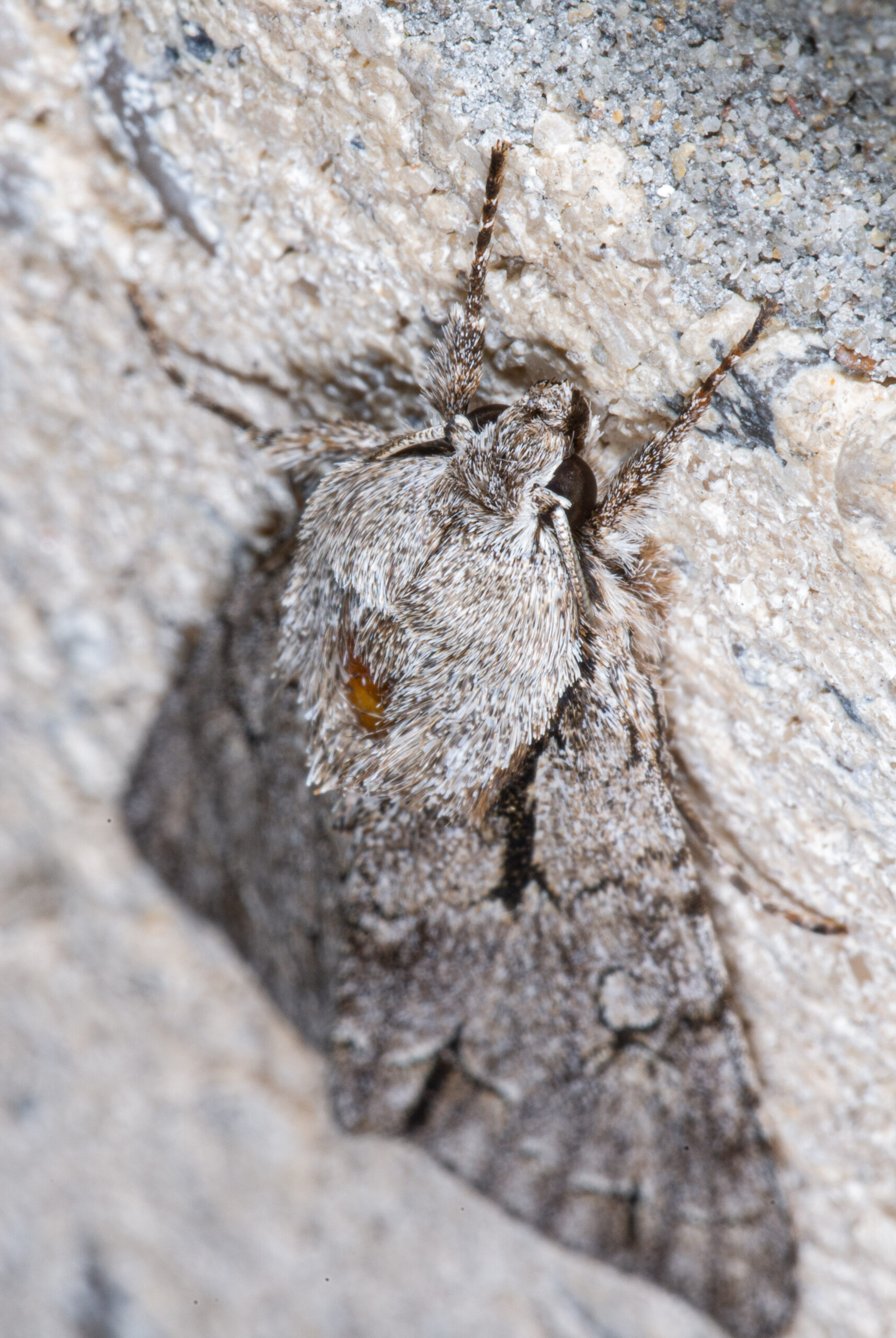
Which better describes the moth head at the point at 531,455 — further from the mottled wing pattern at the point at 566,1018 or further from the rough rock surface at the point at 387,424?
the mottled wing pattern at the point at 566,1018

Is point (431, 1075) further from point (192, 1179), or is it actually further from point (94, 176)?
point (94, 176)

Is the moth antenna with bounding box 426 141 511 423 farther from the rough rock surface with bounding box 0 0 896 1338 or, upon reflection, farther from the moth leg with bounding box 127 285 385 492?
the moth leg with bounding box 127 285 385 492

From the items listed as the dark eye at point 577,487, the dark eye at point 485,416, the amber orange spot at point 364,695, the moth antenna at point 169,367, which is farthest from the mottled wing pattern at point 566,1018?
the moth antenna at point 169,367

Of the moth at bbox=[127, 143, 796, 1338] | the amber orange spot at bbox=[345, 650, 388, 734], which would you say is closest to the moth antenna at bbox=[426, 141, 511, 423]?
the moth at bbox=[127, 143, 796, 1338]

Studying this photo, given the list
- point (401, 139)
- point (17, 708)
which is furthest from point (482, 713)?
point (17, 708)

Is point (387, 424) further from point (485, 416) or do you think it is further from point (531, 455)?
point (531, 455)

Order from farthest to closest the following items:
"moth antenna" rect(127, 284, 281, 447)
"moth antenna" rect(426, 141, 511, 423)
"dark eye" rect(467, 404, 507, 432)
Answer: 1. "moth antenna" rect(127, 284, 281, 447)
2. "dark eye" rect(467, 404, 507, 432)
3. "moth antenna" rect(426, 141, 511, 423)
